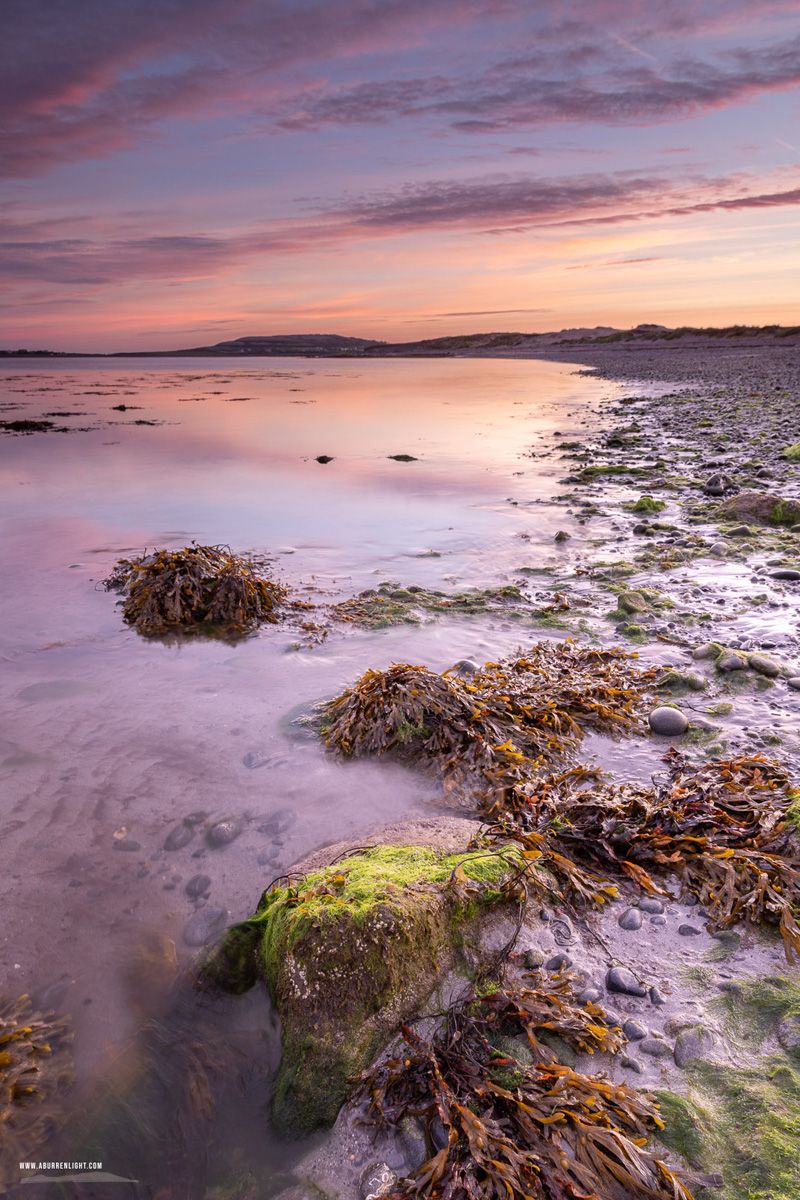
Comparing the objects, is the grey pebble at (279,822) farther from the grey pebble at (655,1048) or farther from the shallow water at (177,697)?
the grey pebble at (655,1048)

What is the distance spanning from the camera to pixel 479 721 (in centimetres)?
375

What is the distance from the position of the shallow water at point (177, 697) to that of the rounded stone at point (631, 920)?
111 cm

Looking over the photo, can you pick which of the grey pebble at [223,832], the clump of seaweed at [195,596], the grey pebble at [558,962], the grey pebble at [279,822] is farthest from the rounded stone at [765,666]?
the clump of seaweed at [195,596]

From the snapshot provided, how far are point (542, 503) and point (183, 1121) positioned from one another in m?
9.13

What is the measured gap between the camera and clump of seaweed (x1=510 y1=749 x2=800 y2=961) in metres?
2.53

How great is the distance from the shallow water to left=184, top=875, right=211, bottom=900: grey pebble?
4 cm

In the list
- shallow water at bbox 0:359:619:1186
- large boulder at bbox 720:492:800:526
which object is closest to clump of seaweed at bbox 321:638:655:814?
shallow water at bbox 0:359:619:1186

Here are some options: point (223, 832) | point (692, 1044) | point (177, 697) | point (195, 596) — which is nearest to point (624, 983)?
point (692, 1044)

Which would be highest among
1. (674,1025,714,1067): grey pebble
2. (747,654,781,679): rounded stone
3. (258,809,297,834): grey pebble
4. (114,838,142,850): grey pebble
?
(747,654,781,679): rounded stone

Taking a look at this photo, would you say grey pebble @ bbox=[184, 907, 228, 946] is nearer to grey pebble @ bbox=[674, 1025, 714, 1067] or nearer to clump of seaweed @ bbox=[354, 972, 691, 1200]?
clump of seaweed @ bbox=[354, 972, 691, 1200]

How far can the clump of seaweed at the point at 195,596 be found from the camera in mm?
5645

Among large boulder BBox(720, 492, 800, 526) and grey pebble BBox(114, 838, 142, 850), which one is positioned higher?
large boulder BBox(720, 492, 800, 526)

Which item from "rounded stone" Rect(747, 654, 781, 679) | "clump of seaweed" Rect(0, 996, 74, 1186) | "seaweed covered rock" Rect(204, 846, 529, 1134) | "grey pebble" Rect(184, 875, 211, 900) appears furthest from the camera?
"rounded stone" Rect(747, 654, 781, 679)

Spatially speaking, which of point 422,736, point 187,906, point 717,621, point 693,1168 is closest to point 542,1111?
point 693,1168
